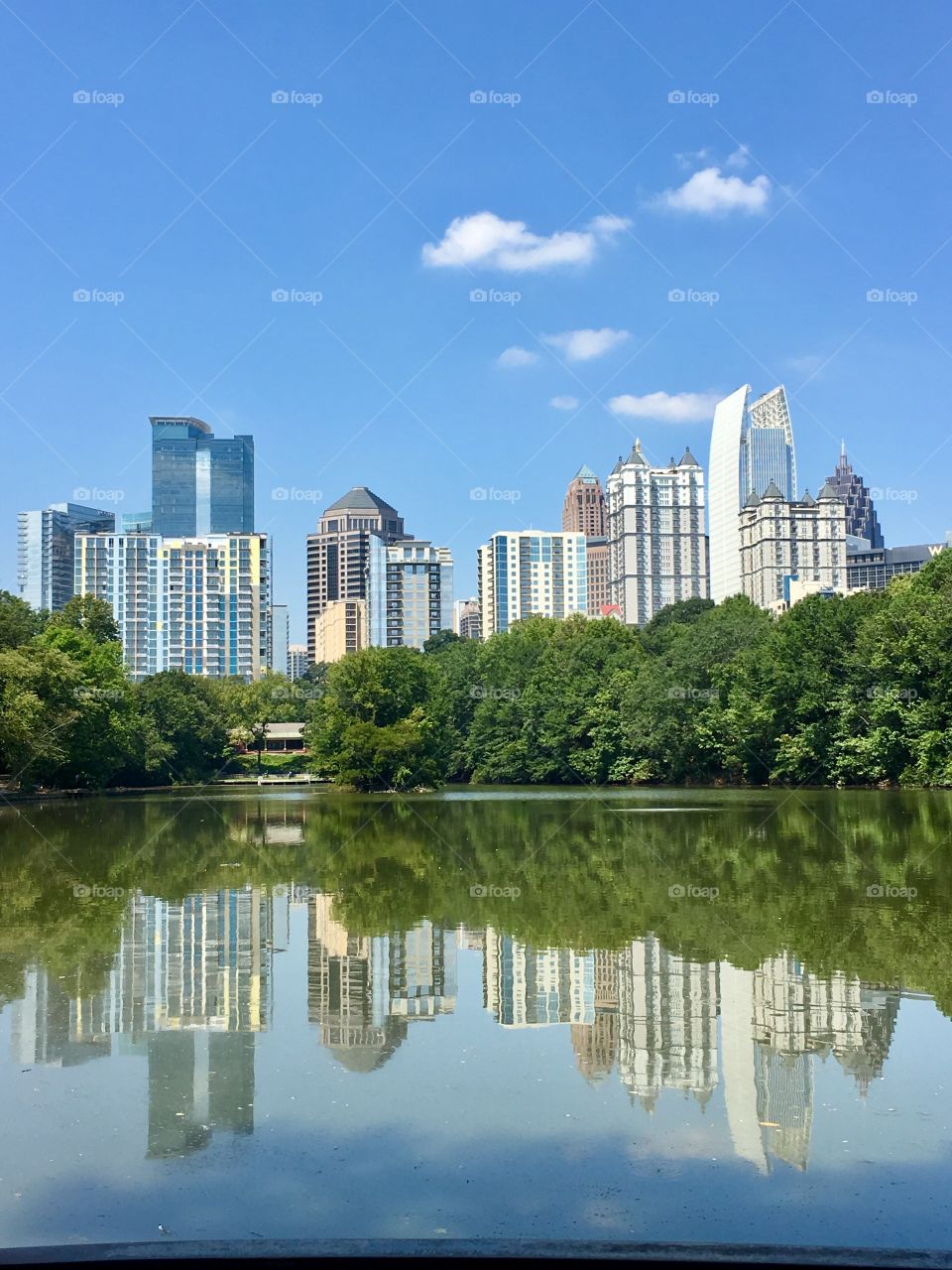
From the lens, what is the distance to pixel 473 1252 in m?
4.86

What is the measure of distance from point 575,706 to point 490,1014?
66.1m

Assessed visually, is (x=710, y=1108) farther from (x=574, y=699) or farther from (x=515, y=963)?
(x=574, y=699)

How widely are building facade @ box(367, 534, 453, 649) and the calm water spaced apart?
16155 cm

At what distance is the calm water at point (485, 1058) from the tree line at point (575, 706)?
34184mm

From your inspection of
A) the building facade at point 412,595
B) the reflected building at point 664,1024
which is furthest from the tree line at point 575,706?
the building facade at point 412,595

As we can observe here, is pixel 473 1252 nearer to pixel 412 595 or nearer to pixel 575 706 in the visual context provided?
pixel 575 706

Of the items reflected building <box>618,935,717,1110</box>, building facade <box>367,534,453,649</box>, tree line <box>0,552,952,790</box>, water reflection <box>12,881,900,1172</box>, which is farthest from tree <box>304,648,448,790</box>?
building facade <box>367,534,453,649</box>

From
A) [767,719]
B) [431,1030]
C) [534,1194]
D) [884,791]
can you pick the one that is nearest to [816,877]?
[431,1030]

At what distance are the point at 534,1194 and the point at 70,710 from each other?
5262 cm

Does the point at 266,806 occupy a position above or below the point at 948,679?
below

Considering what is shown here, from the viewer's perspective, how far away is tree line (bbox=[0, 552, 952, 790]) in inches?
2056

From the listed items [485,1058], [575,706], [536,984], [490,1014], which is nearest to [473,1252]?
[485,1058]

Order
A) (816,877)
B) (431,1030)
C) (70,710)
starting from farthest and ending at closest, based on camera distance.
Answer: (70,710), (816,877), (431,1030)

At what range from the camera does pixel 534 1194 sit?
608cm
